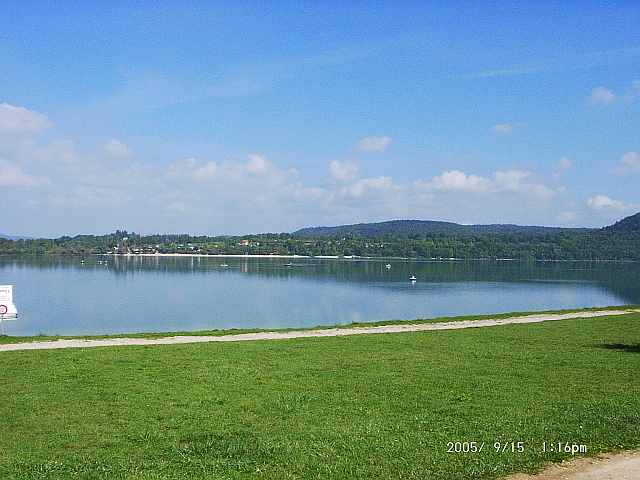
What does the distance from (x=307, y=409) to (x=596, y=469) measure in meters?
4.37

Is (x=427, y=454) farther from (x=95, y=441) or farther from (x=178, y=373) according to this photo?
(x=178, y=373)

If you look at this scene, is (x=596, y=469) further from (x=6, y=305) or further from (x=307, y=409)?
(x=6, y=305)

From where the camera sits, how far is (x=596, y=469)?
7008 millimetres

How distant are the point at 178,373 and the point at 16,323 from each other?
84.2ft

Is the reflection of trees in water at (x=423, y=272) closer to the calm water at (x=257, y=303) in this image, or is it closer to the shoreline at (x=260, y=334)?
the calm water at (x=257, y=303)

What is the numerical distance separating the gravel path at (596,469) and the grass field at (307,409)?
0.61 feet

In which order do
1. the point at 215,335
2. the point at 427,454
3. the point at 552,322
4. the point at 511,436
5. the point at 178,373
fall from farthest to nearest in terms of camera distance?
the point at 552,322
the point at 215,335
the point at 178,373
the point at 511,436
the point at 427,454

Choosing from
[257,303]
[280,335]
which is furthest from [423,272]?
[280,335]

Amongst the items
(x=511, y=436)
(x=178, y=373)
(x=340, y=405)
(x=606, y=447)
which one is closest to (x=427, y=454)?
(x=511, y=436)

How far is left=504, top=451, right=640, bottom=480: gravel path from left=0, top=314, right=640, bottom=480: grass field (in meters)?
0.19

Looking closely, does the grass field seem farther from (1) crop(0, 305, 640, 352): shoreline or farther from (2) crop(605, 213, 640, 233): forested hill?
(2) crop(605, 213, 640, 233): forested hill

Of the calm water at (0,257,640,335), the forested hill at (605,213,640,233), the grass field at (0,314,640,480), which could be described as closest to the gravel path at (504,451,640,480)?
the grass field at (0,314,640,480)

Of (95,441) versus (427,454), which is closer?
(427,454)

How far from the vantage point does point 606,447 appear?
7.71m
